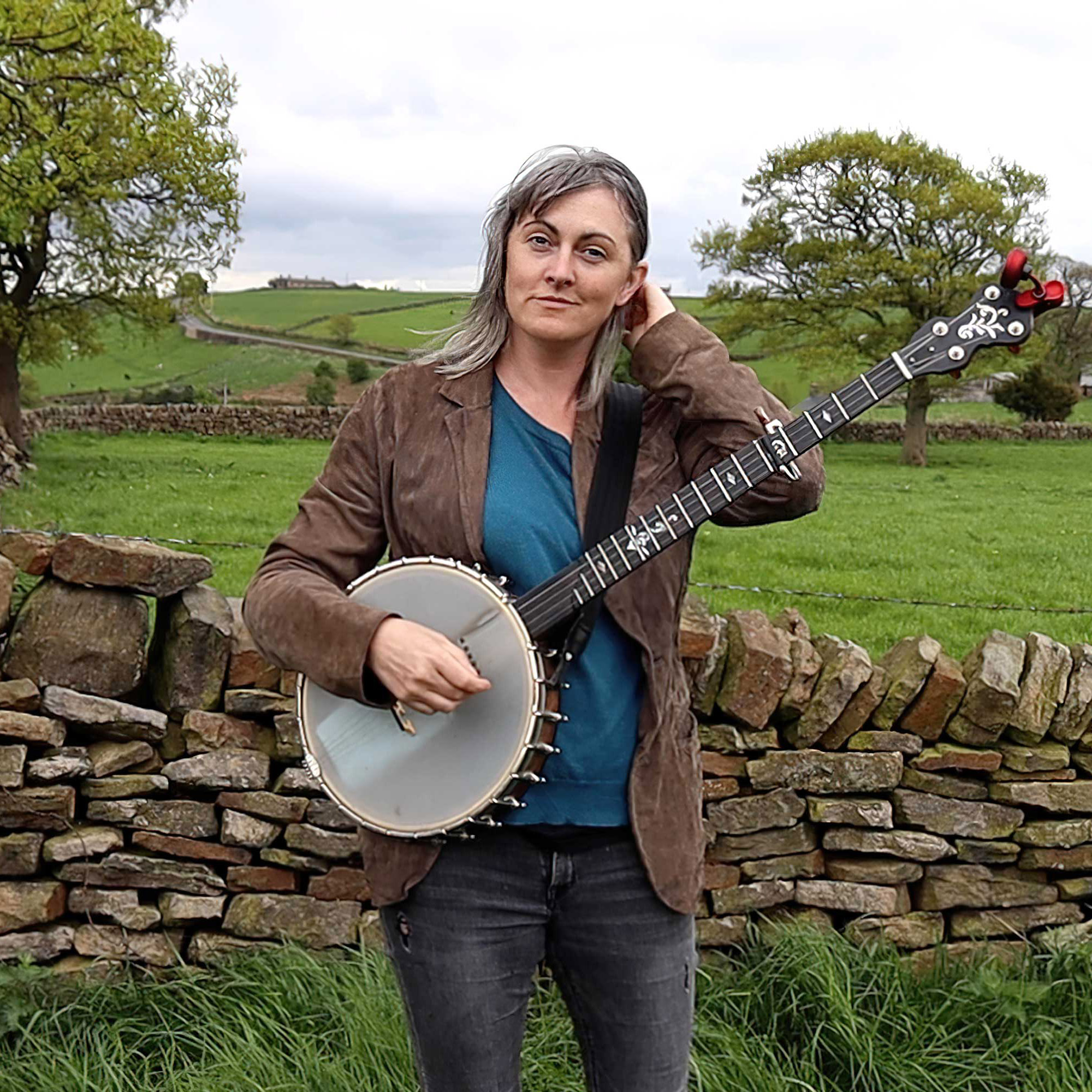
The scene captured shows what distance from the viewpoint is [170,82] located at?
2158 cm

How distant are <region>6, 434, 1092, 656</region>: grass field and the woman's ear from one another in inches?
102

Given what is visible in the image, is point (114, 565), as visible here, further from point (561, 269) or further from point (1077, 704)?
point (1077, 704)

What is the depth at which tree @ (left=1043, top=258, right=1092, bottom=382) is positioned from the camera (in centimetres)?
3177

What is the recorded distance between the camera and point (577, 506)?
205cm

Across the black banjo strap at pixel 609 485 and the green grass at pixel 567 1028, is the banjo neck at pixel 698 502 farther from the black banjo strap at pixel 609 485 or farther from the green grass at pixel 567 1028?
the green grass at pixel 567 1028

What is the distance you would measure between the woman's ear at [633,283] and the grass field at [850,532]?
2.58 metres

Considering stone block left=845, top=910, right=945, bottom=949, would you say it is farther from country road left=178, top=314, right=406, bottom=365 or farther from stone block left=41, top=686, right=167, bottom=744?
country road left=178, top=314, right=406, bottom=365

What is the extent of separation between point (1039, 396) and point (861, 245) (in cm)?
843

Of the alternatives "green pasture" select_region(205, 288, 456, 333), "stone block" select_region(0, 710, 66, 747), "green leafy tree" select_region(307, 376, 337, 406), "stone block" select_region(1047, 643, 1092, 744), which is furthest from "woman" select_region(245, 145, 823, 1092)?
"green pasture" select_region(205, 288, 456, 333)

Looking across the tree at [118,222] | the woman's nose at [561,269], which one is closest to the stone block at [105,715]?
the woman's nose at [561,269]

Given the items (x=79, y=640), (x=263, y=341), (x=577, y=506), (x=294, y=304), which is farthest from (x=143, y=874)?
(x=294, y=304)

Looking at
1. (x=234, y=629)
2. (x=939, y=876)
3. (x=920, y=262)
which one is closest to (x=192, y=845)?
(x=234, y=629)

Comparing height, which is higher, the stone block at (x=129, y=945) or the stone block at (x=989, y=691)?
the stone block at (x=989, y=691)

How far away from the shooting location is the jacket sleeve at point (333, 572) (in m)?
1.91
